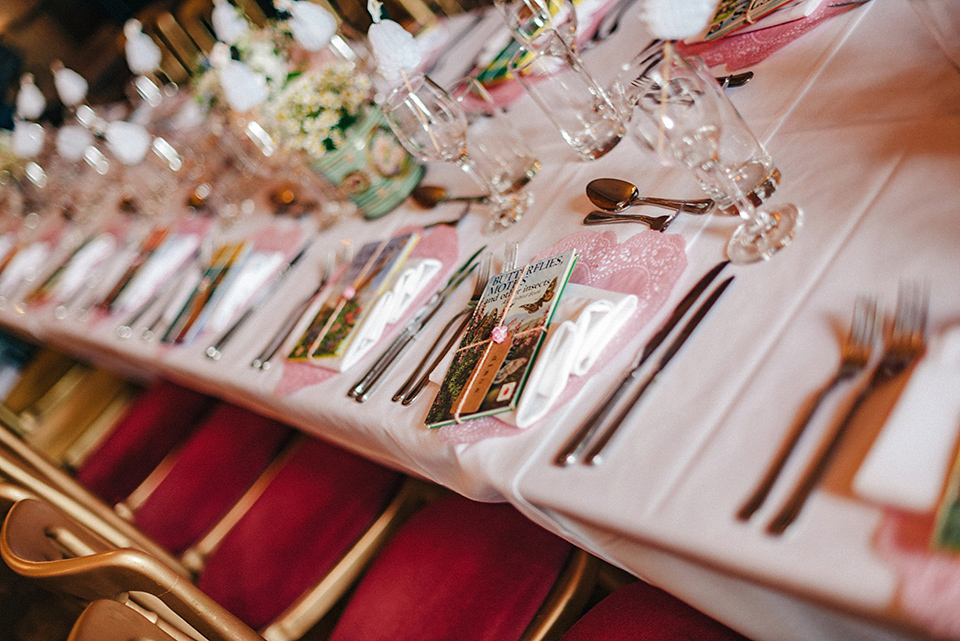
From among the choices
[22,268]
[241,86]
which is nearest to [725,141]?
[241,86]

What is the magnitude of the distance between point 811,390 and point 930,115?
45cm

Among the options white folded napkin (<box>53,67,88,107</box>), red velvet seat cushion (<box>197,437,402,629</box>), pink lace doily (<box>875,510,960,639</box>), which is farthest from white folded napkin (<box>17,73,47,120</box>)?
pink lace doily (<box>875,510,960,639</box>)

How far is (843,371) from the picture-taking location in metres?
0.66

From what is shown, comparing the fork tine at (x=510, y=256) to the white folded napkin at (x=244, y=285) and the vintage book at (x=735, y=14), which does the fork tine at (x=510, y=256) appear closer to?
the vintage book at (x=735, y=14)

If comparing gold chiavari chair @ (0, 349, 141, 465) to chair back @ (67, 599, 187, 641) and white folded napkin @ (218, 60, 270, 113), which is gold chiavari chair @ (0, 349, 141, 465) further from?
chair back @ (67, 599, 187, 641)

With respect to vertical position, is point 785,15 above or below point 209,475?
above

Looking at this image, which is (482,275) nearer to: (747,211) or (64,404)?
(747,211)

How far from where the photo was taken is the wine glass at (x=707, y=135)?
0.83 m

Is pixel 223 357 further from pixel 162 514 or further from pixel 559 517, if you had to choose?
pixel 559 517

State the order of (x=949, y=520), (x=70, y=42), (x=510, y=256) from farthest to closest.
Result: (x=70, y=42)
(x=510, y=256)
(x=949, y=520)

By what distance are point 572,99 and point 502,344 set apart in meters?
0.62

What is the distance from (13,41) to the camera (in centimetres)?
625

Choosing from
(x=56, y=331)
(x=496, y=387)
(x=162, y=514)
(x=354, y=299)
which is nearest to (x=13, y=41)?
(x=56, y=331)

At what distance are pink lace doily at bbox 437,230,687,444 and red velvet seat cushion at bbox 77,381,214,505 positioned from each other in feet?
5.52
